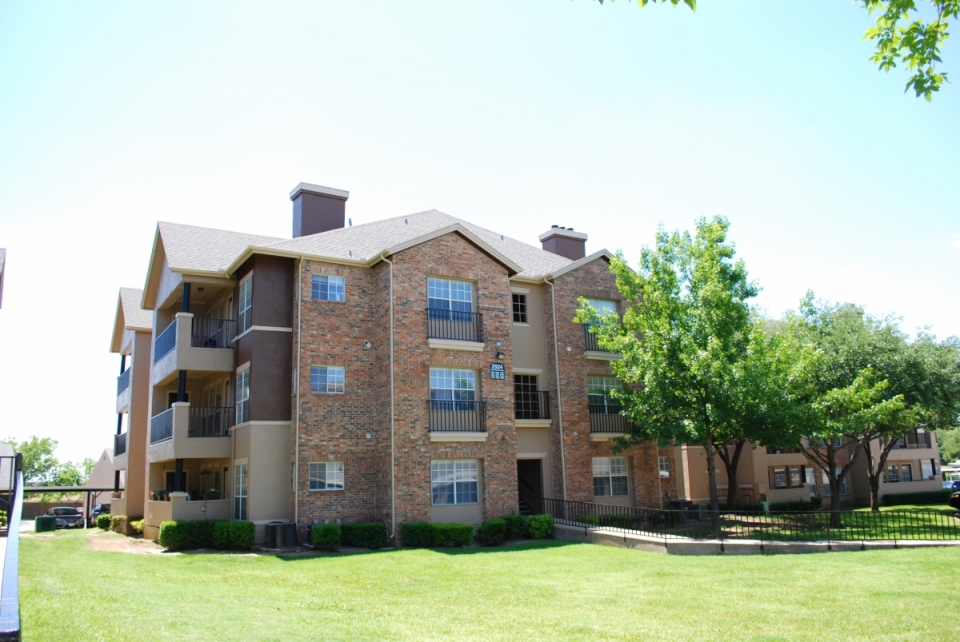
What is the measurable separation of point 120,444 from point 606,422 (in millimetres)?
21801

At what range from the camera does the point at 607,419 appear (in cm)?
2719

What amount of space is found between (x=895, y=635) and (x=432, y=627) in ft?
20.8

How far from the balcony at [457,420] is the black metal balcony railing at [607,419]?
515cm

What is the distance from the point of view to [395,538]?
70.4 ft

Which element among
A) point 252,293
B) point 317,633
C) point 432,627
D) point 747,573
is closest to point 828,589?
point 747,573

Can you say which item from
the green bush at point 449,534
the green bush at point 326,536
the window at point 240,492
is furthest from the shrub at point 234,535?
the green bush at point 449,534

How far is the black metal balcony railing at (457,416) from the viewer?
2295 centimetres

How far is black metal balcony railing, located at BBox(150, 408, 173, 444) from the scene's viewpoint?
24.7 m

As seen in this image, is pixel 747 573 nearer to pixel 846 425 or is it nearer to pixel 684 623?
pixel 684 623

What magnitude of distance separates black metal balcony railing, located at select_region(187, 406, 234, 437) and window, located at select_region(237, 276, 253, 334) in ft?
9.07

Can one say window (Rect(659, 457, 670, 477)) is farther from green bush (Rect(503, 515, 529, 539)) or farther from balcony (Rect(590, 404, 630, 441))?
green bush (Rect(503, 515, 529, 539))

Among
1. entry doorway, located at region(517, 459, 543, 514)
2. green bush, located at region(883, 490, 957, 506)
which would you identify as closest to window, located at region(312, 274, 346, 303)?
entry doorway, located at region(517, 459, 543, 514)

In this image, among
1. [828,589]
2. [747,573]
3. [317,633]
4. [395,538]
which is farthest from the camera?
[395,538]

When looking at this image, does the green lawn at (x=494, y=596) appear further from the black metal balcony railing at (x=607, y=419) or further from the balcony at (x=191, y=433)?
the black metal balcony railing at (x=607, y=419)
